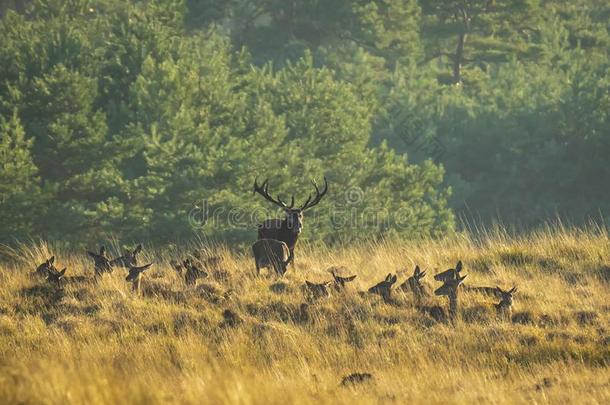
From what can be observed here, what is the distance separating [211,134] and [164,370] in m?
21.8

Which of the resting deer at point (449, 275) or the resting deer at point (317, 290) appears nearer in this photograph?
the resting deer at point (317, 290)

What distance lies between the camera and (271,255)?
549 inches

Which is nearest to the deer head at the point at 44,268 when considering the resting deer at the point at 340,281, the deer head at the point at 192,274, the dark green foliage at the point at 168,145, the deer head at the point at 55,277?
the deer head at the point at 55,277

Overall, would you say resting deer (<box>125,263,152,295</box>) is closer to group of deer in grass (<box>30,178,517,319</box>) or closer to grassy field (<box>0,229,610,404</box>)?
group of deer in grass (<box>30,178,517,319</box>)

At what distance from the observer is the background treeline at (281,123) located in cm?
2830

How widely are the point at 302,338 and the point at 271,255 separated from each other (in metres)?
3.00

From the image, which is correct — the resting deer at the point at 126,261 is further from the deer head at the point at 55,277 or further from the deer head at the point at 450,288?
the deer head at the point at 450,288

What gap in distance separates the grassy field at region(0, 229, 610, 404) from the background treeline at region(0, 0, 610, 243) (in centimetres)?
1376

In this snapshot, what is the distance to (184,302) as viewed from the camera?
1256 cm

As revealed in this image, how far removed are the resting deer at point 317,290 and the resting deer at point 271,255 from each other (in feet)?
4.04

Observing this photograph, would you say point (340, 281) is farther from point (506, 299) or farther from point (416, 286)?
point (506, 299)

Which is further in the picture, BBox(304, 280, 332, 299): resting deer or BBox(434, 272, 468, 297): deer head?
BBox(304, 280, 332, 299): resting deer

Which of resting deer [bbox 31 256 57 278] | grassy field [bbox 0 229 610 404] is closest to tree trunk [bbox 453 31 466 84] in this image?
grassy field [bbox 0 229 610 404]

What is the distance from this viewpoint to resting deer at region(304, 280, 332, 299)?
12.5 m
